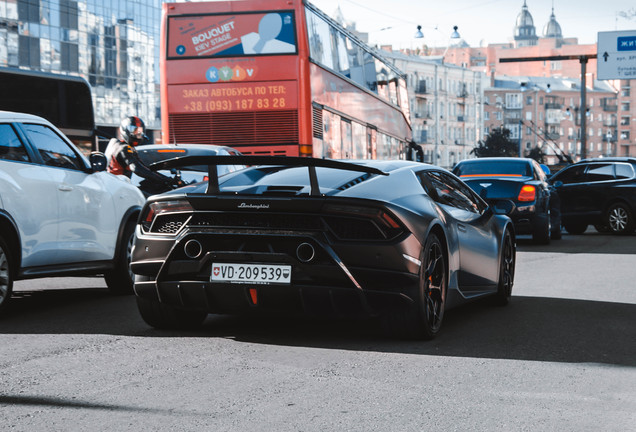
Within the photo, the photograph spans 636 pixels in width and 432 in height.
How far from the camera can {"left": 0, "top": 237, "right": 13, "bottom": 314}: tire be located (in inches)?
316

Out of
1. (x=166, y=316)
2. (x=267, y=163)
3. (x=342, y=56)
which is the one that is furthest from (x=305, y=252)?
(x=342, y=56)

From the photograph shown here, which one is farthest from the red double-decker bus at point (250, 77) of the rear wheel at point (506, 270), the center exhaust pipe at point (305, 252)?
the center exhaust pipe at point (305, 252)

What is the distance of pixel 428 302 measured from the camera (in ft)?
22.6

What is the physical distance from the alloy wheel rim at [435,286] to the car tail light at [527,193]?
35.2 ft

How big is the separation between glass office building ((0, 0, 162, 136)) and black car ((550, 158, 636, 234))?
47130 millimetres

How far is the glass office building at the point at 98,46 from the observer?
2507 inches

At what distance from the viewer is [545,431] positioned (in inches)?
172

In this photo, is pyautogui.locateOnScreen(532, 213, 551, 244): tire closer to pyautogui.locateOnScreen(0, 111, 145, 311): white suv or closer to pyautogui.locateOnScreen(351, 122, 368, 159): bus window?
pyautogui.locateOnScreen(351, 122, 368, 159): bus window

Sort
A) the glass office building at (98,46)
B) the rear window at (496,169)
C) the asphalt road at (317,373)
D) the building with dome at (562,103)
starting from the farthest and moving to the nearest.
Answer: the building with dome at (562,103) → the glass office building at (98,46) → the rear window at (496,169) → the asphalt road at (317,373)

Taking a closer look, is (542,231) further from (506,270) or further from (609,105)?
(609,105)

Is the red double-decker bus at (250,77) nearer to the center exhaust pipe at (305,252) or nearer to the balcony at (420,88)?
the center exhaust pipe at (305,252)

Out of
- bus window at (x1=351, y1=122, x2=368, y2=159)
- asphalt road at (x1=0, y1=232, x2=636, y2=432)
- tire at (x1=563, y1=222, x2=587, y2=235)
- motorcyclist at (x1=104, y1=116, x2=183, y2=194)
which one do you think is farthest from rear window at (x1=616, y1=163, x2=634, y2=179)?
asphalt road at (x1=0, y1=232, x2=636, y2=432)

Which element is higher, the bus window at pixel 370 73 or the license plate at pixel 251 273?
the bus window at pixel 370 73

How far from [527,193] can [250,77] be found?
5.33 meters
